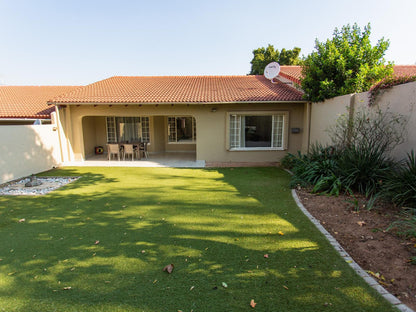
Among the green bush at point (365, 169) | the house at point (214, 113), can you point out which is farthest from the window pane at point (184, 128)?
the green bush at point (365, 169)

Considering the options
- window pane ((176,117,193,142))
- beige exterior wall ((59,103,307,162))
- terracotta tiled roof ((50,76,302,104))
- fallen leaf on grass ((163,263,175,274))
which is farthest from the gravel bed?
window pane ((176,117,193,142))

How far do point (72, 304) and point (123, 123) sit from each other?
13919 millimetres

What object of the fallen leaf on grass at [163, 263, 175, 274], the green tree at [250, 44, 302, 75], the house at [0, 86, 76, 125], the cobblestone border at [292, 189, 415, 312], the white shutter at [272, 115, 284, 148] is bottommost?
the fallen leaf on grass at [163, 263, 175, 274]

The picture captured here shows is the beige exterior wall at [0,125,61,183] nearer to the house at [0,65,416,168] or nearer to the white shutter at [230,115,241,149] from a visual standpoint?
the house at [0,65,416,168]

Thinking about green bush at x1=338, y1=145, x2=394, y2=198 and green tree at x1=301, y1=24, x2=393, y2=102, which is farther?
green tree at x1=301, y1=24, x2=393, y2=102

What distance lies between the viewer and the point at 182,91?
42.8ft

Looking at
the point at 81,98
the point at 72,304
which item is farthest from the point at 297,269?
the point at 81,98

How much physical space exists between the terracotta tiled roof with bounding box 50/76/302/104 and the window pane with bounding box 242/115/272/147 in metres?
1.16

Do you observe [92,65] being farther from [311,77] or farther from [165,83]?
[311,77]

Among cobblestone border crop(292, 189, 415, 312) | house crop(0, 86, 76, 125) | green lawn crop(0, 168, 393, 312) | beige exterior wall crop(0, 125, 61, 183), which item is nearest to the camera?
cobblestone border crop(292, 189, 415, 312)

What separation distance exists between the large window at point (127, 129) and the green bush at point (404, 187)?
13.3 meters

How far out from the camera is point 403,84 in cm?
564

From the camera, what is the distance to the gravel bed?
23.5 ft

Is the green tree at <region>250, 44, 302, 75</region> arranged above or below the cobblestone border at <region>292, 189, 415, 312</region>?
above
